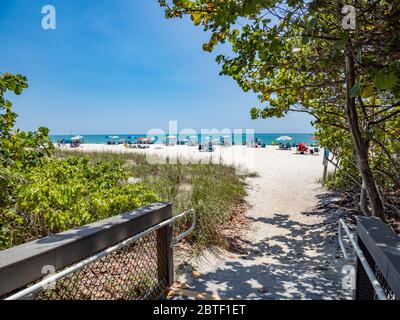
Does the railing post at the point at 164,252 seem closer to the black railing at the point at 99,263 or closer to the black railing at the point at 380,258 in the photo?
the black railing at the point at 99,263

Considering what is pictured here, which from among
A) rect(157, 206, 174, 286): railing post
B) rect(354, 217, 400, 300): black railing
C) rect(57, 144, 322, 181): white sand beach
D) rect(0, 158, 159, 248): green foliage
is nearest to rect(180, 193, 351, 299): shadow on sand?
rect(157, 206, 174, 286): railing post

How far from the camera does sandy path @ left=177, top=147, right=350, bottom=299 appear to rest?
3.77 meters

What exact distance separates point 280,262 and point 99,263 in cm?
305

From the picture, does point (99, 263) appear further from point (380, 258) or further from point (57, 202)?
point (380, 258)

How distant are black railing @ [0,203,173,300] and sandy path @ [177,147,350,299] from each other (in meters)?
0.70

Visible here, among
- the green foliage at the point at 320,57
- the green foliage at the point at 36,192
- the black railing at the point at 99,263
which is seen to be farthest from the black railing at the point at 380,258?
the green foliage at the point at 36,192

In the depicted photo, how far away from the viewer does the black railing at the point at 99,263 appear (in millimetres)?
1643

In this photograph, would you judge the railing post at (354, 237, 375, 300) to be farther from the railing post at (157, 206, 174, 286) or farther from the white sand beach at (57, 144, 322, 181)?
the white sand beach at (57, 144, 322, 181)

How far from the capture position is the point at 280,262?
4957mm

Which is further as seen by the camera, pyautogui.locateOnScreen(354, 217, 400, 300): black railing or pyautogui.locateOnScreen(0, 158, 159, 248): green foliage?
pyautogui.locateOnScreen(0, 158, 159, 248): green foliage

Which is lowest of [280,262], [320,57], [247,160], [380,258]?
[280,262]

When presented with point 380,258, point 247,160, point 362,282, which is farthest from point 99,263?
point 247,160
